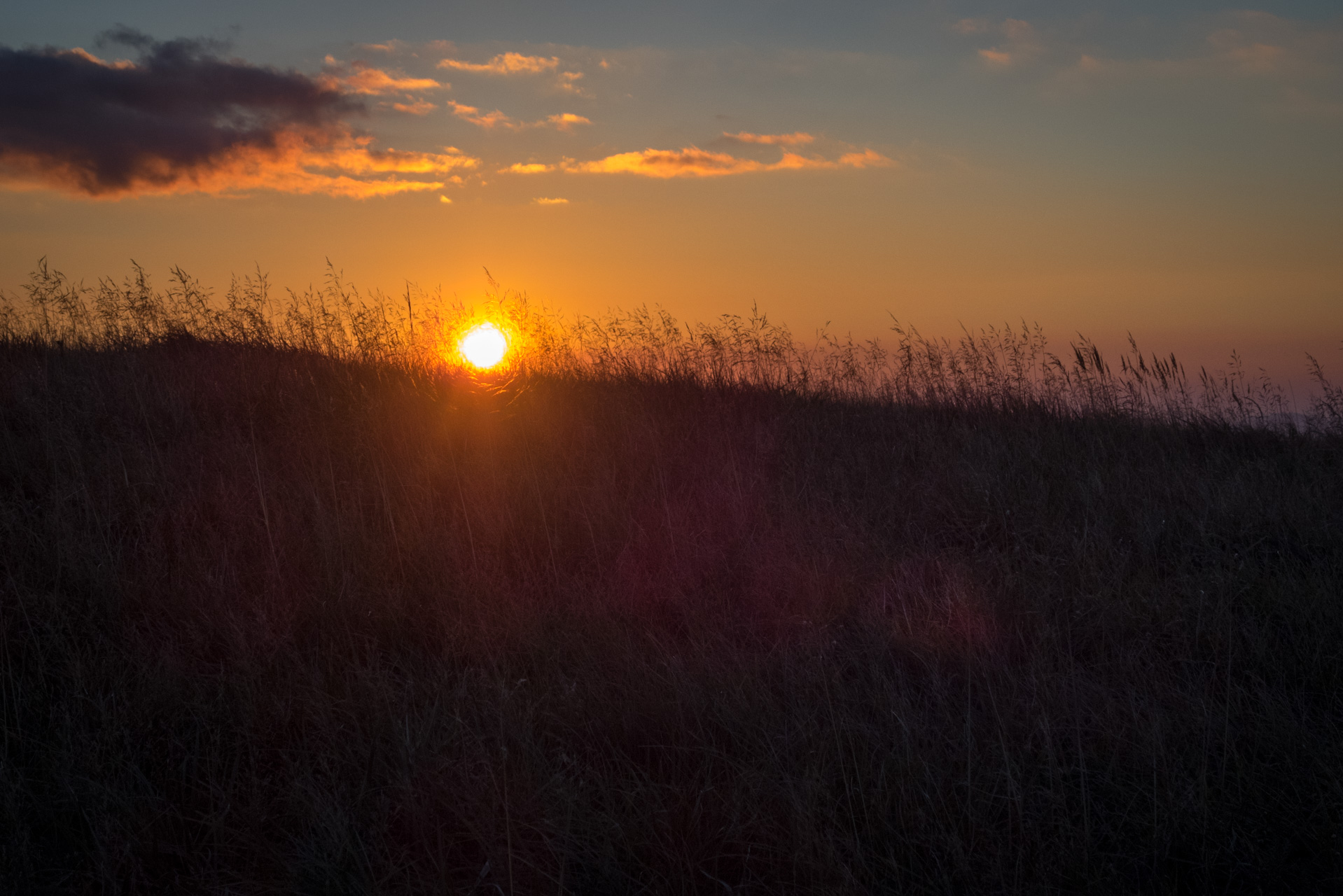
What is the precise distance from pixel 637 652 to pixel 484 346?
441 cm

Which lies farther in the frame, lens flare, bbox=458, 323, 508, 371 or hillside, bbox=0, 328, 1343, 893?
lens flare, bbox=458, 323, 508, 371

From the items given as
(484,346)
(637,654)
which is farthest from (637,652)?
(484,346)

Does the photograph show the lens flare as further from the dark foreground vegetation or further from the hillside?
the hillside

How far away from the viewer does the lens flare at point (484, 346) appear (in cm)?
639

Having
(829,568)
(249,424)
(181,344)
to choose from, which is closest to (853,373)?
(829,568)

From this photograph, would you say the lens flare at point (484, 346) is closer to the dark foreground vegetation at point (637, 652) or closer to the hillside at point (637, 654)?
the dark foreground vegetation at point (637, 652)

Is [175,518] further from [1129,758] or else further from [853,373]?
[853,373]

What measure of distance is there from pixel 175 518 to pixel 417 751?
246cm

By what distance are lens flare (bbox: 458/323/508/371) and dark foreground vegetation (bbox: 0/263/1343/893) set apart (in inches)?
36.6

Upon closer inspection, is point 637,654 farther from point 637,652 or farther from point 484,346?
point 484,346

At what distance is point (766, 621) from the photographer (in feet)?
9.94

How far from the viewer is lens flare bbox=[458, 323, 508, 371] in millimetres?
6395

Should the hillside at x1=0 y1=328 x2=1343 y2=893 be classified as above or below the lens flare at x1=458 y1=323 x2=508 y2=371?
below

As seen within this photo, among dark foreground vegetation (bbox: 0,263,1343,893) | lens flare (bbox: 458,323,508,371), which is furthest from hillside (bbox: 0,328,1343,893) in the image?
lens flare (bbox: 458,323,508,371)
